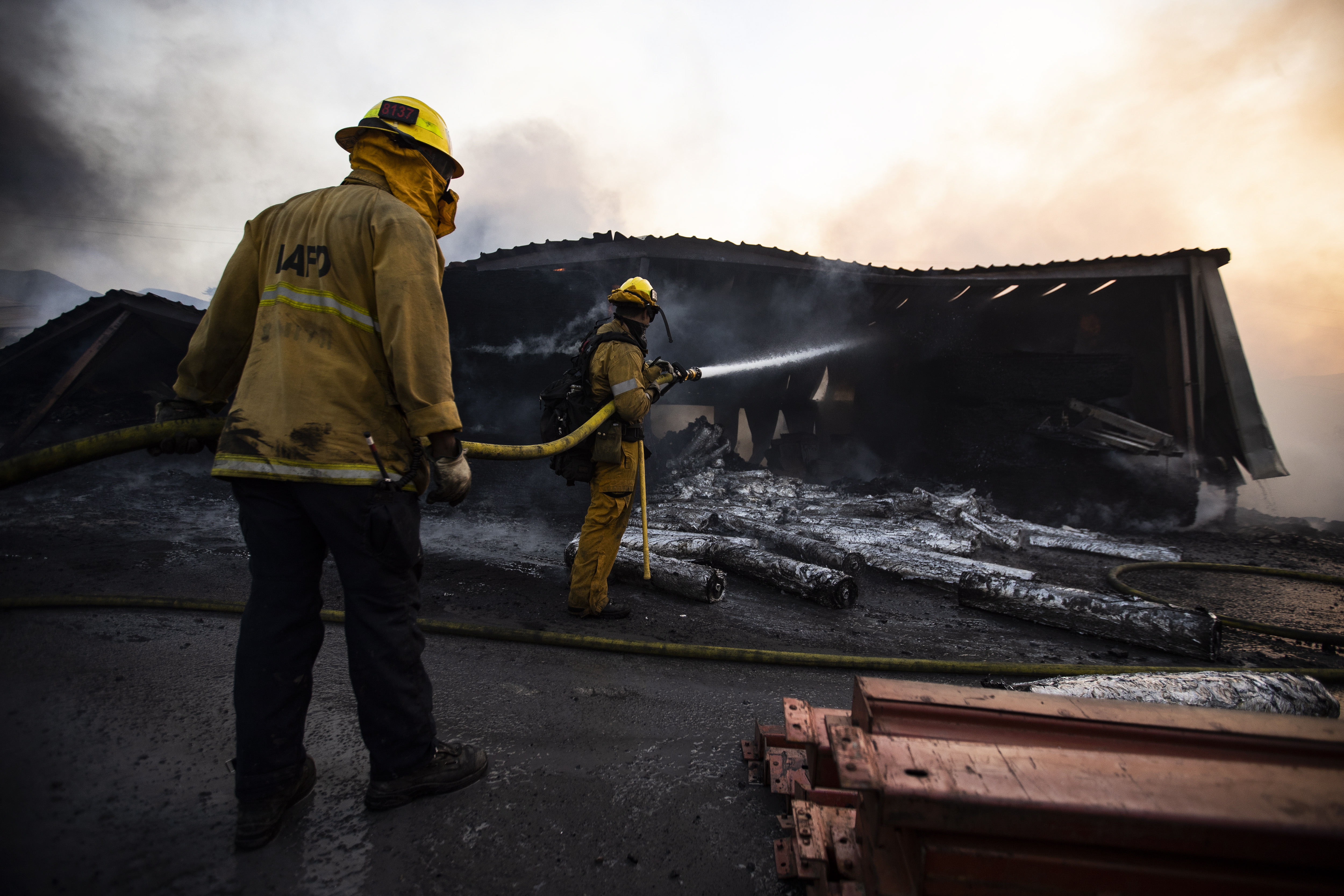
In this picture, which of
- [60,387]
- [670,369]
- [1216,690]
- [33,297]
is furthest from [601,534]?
[33,297]

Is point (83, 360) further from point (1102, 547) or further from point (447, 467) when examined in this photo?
point (1102, 547)

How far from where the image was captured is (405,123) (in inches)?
67.3

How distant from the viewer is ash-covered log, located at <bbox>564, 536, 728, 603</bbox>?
142 inches

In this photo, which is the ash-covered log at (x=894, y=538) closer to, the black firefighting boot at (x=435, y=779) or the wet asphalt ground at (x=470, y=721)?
the wet asphalt ground at (x=470, y=721)

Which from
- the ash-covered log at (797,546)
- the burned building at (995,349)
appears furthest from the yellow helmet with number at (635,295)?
the burned building at (995,349)

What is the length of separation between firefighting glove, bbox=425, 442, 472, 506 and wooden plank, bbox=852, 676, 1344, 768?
48.3 inches

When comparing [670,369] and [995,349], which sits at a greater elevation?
[995,349]

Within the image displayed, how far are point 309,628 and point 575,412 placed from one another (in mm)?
1971

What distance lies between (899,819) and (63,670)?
3.16 metres

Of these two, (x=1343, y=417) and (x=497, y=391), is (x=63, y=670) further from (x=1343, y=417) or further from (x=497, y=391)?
(x=1343, y=417)

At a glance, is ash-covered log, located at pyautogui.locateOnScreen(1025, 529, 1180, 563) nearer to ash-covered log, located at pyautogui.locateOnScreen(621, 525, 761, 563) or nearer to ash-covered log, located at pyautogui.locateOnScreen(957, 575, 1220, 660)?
ash-covered log, located at pyautogui.locateOnScreen(957, 575, 1220, 660)

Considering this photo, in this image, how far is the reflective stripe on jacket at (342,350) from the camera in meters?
1.41

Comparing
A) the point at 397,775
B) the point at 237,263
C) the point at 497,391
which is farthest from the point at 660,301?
the point at 397,775

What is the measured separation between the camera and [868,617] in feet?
11.7
